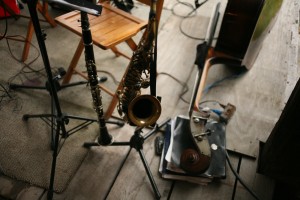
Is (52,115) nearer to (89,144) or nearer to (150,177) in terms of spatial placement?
(89,144)

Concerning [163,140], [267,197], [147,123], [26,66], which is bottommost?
[267,197]

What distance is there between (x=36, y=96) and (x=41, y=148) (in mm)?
454

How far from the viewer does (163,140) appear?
159cm

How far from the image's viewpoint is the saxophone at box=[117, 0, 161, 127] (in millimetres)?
1160

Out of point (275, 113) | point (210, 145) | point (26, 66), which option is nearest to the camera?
point (210, 145)

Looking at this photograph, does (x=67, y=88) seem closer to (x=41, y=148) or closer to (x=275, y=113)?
(x=41, y=148)

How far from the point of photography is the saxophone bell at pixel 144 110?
3.84 ft

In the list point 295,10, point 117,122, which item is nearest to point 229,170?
point 117,122

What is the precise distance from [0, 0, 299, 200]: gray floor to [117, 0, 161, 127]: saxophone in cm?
40

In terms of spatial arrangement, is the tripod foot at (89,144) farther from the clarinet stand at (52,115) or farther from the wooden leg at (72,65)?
the wooden leg at (72,65)

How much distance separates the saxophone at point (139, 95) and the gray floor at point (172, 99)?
398mm

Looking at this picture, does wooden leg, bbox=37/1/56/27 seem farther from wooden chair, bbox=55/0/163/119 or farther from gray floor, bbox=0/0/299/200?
wooden chair, bbox=55/0/163/119

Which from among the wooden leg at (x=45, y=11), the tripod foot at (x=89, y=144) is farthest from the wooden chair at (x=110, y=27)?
the wooden leg at (x=45, y=11)

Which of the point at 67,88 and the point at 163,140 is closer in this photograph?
the point at 163,140
